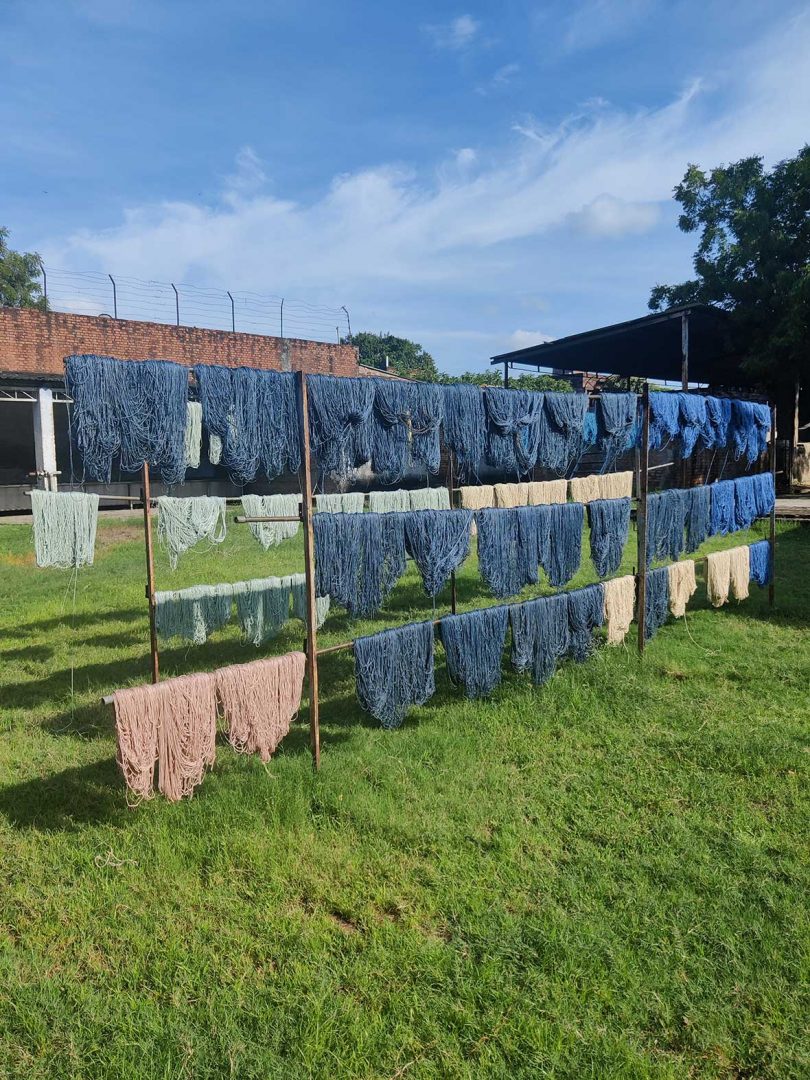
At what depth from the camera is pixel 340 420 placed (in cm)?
456

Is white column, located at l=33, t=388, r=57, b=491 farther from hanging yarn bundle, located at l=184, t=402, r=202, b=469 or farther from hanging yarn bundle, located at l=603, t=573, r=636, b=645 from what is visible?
hanging yarn bundle, located at l=603, t=573, r=636, b=645

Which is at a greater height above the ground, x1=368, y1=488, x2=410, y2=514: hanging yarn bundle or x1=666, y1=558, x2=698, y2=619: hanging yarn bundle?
x1=368, y1=488, x2=410, y2=514: hanging yarn bundle

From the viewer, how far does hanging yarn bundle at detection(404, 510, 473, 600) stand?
5039mm

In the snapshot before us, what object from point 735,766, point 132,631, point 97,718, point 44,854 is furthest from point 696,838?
point 132,631

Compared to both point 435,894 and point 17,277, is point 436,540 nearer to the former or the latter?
point 435,894

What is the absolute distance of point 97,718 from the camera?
215 inches

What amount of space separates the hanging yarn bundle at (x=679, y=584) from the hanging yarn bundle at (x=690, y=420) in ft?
3.87

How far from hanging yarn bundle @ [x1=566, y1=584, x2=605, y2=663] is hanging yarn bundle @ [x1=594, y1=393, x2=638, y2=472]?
1296mm

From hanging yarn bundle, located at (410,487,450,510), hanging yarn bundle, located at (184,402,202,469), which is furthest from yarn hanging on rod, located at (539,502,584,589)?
hanging yarn bundle, located at (184,402,202,469)

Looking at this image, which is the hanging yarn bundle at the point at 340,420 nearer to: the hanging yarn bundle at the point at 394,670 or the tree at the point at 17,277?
the hanging yarn bundle at the point at 394,670

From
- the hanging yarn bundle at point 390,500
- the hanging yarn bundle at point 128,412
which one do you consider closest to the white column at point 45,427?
the hanging yarn bundle at point 390,500

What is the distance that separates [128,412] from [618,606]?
424 centimetres

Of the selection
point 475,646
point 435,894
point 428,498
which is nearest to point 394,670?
point 475,646

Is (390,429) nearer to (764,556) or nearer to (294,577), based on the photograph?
(294,577)
